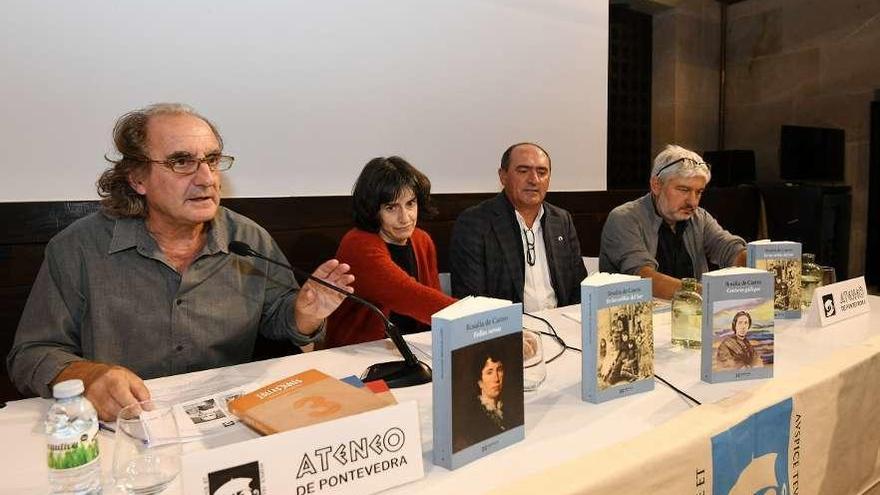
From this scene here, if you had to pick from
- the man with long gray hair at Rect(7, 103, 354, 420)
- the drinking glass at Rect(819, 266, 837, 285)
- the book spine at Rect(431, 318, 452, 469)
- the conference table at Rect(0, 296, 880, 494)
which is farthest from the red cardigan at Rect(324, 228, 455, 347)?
the drinking glass at Rect(819, 266, 837, 285)

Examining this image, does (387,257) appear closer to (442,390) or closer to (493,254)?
(493,254)

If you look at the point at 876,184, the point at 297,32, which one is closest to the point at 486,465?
the point at 297,32

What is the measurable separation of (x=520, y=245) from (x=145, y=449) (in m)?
1.79

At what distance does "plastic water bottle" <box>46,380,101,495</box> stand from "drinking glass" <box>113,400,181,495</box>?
32 mm

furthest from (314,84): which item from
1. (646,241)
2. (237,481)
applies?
(237,481)

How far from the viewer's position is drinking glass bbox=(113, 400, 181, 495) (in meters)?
0.77

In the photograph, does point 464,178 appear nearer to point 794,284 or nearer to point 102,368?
point 794,284

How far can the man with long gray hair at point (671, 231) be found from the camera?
2307 millimetres

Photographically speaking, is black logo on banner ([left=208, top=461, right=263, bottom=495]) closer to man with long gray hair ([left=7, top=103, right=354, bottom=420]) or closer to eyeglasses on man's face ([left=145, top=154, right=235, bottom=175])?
man with long gray hair ([left=7, top=103, right=354, bottom=420])

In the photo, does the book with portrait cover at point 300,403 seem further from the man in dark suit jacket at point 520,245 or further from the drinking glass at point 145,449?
the man in dark suit jacket at point 520,245

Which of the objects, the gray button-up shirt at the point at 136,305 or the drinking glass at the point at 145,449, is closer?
the drinking glass at the point at 145,449

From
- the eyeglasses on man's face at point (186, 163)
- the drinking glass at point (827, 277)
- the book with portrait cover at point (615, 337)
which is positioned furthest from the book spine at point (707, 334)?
the eyeglasses on man's face at point (186, 163)

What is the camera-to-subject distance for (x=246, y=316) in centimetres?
153

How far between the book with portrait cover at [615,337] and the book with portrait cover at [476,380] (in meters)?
0.19
